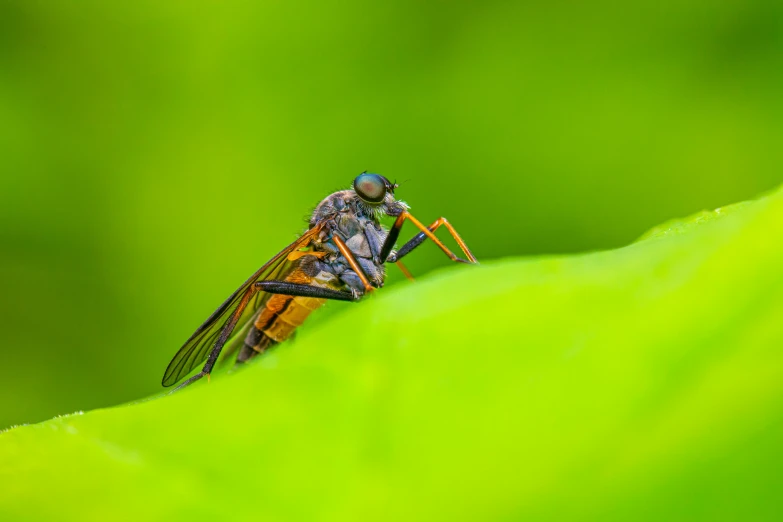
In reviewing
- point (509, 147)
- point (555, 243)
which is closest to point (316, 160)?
point (509, 147)

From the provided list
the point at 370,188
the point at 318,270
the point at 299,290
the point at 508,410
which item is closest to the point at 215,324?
the point at 299,290

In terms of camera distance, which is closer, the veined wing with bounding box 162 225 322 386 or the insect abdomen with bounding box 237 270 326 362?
the veined wing with bounding box 162 225 322 386

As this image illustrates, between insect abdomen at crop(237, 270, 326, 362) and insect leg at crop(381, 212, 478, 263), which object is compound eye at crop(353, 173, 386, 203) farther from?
insect abdomen at crop(237, 270, 326, 362)

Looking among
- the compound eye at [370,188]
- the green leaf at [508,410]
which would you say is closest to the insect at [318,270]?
the compound eye at [370,188]

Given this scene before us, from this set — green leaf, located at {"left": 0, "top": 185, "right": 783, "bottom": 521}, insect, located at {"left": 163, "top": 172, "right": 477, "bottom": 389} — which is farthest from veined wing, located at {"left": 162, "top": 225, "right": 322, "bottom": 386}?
green leaf, located at {"left": 0, "top": 185, "right": 783, "bottom": 521}

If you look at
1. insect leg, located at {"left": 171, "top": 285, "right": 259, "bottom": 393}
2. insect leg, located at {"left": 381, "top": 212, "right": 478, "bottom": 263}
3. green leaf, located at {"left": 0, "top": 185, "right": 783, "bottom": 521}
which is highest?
green leaf, located at {"left": 0, "top": 185, "right": 783, "bottom": 521}

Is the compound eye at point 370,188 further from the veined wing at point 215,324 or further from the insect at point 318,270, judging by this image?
the veined wing at point 215,324

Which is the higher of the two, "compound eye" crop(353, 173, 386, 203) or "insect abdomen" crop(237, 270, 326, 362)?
"compound eye" crop(353, 173, 386, 203)
